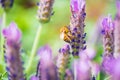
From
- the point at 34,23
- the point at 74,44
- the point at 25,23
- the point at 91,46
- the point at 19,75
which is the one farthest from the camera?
the point at 34,23

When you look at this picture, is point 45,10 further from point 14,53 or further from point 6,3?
point 14,53

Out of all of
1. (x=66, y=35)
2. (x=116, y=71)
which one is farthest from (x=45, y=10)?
(x=116, y=71)

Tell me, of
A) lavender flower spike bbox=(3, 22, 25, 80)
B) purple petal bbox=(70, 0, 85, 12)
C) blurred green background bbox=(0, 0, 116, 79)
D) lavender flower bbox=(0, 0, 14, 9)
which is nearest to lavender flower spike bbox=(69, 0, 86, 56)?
purple petal bbox=(70, 0, 85, 12)

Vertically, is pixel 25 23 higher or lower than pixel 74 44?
higher

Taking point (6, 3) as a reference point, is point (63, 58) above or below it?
below

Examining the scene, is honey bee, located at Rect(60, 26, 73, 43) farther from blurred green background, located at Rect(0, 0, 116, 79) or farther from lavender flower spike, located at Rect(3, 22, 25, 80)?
blurred green background, located at Rect(0, 0, 116, 79)

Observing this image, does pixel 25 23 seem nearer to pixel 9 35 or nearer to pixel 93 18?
pixel 93 18

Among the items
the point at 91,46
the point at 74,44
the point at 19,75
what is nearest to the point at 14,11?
the point at 91,46
